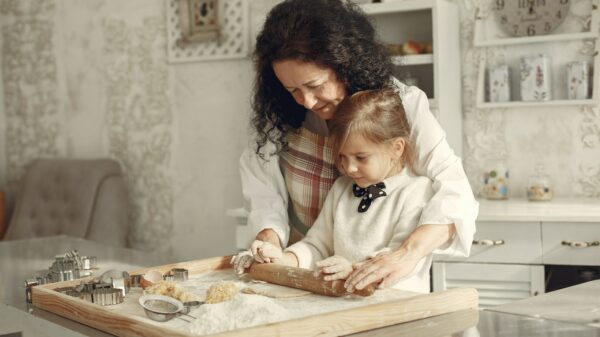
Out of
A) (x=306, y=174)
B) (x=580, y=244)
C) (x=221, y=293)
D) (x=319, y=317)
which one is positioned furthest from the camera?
(x=580, y=244)

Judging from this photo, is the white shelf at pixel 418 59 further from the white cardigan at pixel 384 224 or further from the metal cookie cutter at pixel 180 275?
the metal cookie cutter at pixel 180 275

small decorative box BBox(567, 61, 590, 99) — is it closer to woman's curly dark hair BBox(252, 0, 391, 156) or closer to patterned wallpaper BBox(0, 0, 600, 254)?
patterned wallpaper BBox(0, 0, 600, 254)

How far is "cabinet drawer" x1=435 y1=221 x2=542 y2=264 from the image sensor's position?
3.16 meters

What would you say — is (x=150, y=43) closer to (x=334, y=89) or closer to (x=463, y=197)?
(x=334, y=89)

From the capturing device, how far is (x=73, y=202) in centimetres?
509

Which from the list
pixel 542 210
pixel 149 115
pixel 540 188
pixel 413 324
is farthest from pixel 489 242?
pixel 149 115

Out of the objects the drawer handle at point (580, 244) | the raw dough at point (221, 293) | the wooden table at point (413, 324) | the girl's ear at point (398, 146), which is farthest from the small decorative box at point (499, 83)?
the raw dough at point (221, 293)

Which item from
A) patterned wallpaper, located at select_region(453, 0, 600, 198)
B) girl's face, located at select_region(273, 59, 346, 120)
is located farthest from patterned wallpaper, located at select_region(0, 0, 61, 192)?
girl's face, located at select_region(273, 59, 346, 120)

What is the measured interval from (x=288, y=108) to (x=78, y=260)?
71 centimetres

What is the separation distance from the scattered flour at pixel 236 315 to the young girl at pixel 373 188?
1.39 feet

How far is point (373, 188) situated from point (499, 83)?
1.91m

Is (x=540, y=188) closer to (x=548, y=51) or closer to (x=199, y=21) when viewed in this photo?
(x=548, y=51)

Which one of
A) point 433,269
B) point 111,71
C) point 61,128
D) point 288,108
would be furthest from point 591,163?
point 61,128

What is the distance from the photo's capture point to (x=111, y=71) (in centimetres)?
521
